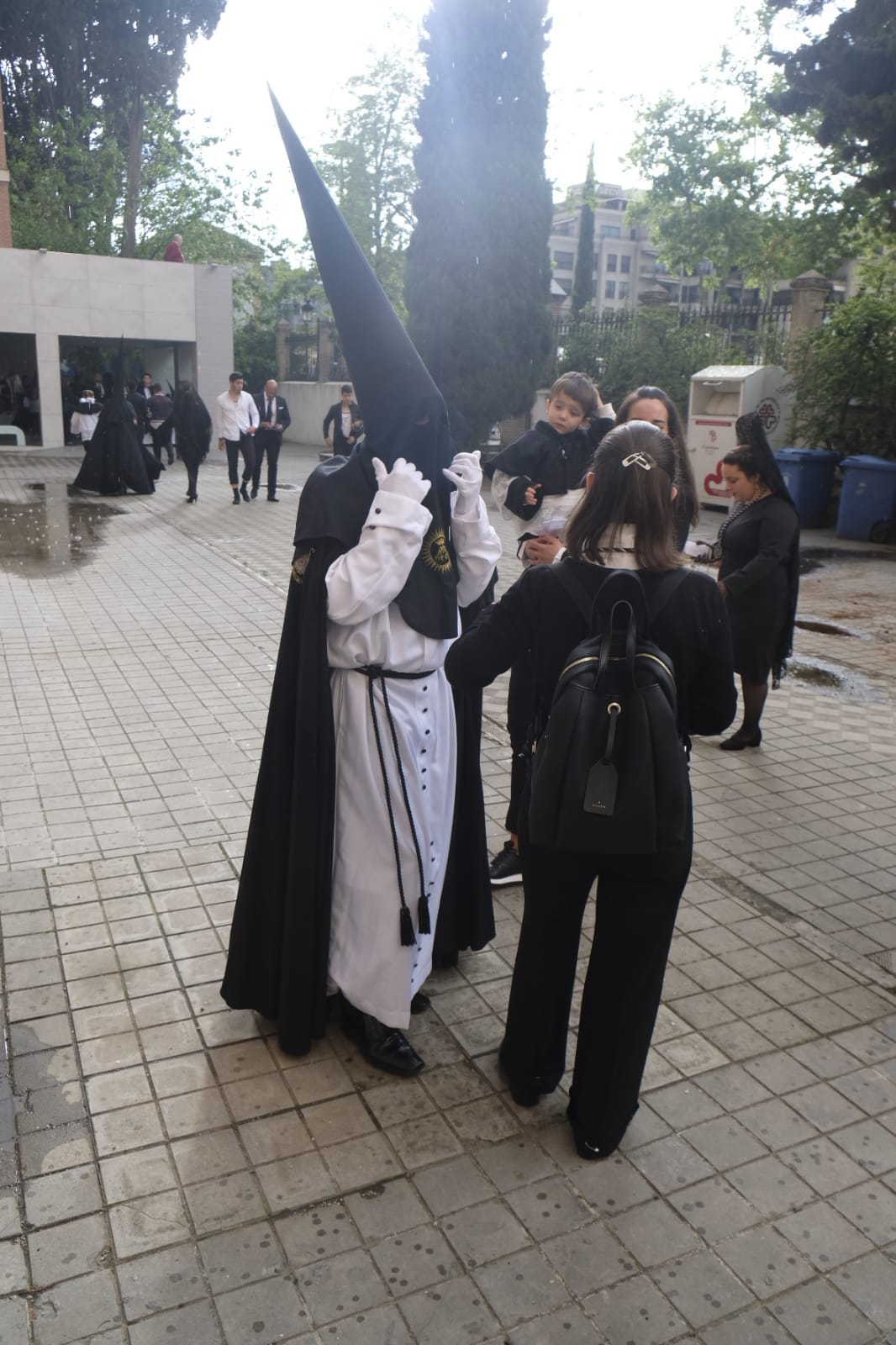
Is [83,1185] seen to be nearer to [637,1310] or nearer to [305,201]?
[637,1310]

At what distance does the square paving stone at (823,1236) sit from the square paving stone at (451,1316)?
80 centimetres

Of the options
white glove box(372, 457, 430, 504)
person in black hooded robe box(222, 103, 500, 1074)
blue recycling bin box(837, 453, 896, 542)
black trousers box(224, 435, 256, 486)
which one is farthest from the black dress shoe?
black trousers box(224, 435, 256, 486)

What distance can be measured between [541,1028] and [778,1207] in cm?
74

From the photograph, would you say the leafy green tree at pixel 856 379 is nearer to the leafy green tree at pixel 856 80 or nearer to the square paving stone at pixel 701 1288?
the leafy green tree at pixel 856 80

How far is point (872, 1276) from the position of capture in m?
2.55

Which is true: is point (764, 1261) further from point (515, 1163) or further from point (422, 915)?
point (422, 915)

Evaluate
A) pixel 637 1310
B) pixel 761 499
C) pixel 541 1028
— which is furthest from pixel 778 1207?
pixel 761 499

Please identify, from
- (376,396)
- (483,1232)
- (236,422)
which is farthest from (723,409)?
(483,1232)

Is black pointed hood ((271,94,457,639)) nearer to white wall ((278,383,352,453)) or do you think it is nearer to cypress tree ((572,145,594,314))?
white wall ((278,383,352,453))

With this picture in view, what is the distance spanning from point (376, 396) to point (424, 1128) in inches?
79.9

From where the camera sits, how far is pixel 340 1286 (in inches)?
97.4

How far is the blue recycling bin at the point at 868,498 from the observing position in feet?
46.2

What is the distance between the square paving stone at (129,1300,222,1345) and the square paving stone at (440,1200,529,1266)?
547 millimetres

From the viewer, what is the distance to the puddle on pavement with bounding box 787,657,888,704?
7613mm
